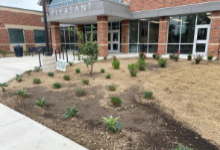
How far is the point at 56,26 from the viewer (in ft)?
56.5

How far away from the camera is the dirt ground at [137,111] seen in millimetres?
2910

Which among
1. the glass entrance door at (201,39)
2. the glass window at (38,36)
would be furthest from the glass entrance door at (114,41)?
the glass window at (38,36)

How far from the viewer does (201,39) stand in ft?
43.1

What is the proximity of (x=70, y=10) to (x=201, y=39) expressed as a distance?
38.6ft

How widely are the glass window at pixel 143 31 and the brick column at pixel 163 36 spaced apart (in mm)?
1611

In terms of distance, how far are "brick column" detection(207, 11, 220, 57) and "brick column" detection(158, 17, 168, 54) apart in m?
3.57

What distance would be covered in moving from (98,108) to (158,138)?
5.92 ft

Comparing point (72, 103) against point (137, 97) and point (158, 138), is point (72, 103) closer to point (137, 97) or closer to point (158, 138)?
point (137, 97)

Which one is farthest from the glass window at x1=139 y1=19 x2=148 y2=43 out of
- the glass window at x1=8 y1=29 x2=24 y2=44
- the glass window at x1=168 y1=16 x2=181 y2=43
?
the glass window at x1=8 y1=29 x2=24 y2=44

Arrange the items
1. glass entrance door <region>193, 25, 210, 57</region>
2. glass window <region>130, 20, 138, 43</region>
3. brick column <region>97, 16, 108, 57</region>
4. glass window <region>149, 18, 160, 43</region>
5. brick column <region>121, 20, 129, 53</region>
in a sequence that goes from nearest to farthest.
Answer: glass entrance door <region>193, 25, 210, 57</region> → brick column <region>97, 16, 108, 57</region> → glass window <region>149, 18, 160, 43</region> → glass window <region>130, 20, 138, 43</region> → brick column <region>121, 20, 129, 53</region>

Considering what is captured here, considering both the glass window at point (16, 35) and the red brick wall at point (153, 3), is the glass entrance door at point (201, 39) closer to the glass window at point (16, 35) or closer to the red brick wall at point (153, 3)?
the red brick wall at point (153, 3)

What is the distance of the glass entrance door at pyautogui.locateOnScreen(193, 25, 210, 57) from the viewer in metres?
12.8

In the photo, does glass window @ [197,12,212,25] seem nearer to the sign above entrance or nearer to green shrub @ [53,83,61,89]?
the sign above entrance

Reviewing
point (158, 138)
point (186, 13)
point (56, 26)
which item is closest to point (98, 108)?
point (158, 138)
